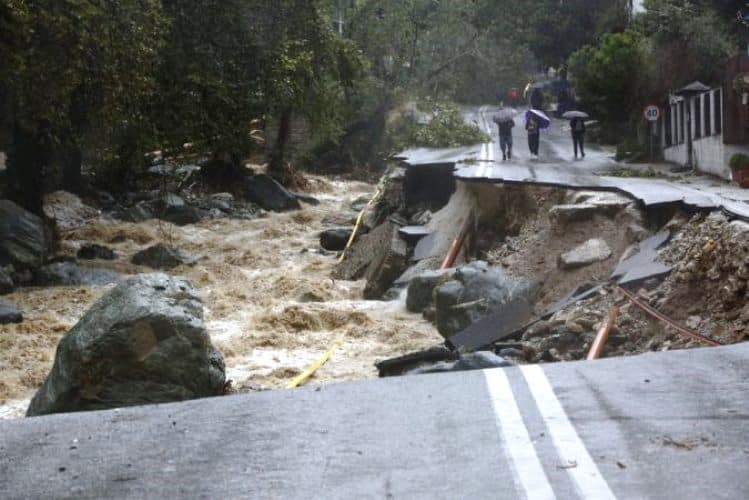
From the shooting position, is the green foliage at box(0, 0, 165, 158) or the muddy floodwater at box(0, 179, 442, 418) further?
the green foliage at box(0, 0, 165, 158)

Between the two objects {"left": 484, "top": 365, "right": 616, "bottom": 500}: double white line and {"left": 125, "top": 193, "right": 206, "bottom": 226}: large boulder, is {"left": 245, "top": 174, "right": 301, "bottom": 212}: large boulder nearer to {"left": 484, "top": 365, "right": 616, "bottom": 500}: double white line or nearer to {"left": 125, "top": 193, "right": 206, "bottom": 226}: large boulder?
{"left": 125, "top": 193, "right": 206, "bottom": 226}: large boulder

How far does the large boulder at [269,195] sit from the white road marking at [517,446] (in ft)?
83.7

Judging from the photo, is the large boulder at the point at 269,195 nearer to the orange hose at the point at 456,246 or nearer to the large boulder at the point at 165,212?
the large boulder at the point at 165,212

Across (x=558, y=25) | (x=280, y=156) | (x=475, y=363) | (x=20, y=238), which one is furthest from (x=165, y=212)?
(x=558, y=25)

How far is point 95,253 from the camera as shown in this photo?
22859 mm

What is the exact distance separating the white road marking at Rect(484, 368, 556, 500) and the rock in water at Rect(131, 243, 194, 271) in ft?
52.9

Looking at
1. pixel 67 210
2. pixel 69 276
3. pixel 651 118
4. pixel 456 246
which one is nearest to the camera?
pixel 456 246

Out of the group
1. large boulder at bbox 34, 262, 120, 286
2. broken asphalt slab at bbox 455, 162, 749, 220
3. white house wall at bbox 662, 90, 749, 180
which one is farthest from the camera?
white house wall at bbox 662, 90, 749, 180

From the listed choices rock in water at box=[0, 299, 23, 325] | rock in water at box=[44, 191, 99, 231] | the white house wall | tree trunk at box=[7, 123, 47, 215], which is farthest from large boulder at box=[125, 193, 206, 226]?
the white house wall

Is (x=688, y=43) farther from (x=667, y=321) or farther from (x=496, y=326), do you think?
(x=667, y=321)

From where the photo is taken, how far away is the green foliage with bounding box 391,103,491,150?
1321 inches

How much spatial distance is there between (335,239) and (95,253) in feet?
19.4

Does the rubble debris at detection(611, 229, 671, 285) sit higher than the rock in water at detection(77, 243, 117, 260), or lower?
higher

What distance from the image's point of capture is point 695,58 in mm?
31828
